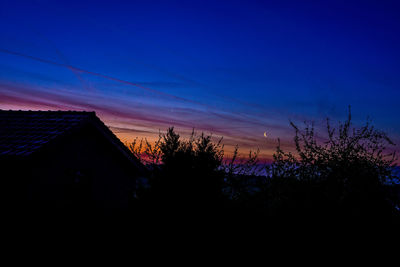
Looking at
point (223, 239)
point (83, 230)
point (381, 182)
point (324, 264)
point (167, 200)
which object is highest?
point (381, 182)

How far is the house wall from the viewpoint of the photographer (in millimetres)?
11672

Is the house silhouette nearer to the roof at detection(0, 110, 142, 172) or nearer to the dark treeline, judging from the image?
the roof at detection(0, 110, 142, 172)

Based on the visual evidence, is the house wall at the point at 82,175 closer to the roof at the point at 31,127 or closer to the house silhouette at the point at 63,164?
the house silhouette at the point at 63,164

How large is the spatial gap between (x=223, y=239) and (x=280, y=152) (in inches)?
292

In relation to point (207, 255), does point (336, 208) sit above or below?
above

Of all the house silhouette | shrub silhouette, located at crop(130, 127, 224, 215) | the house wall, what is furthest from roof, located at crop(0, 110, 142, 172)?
shrub silhouette, located at crop(130, 127, 224, 215)

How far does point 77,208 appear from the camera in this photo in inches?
520

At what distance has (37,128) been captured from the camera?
1302 centimetres

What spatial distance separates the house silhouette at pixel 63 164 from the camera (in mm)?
11141

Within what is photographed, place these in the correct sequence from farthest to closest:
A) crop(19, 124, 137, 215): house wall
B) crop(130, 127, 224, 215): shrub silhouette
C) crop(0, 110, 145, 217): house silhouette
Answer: crop(19, 124, 137, 215): house wall < crop(0, 110, 145, 217): house silhouette < crop(130, 127, 224, 215): shrub silhouette

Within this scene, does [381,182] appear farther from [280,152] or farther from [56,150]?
Result: [56,150]

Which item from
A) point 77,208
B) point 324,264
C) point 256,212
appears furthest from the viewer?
point 77,208

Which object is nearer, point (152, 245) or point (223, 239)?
point (152, 245)

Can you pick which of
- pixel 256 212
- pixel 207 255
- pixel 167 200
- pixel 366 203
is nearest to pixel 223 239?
pixel 207 255
